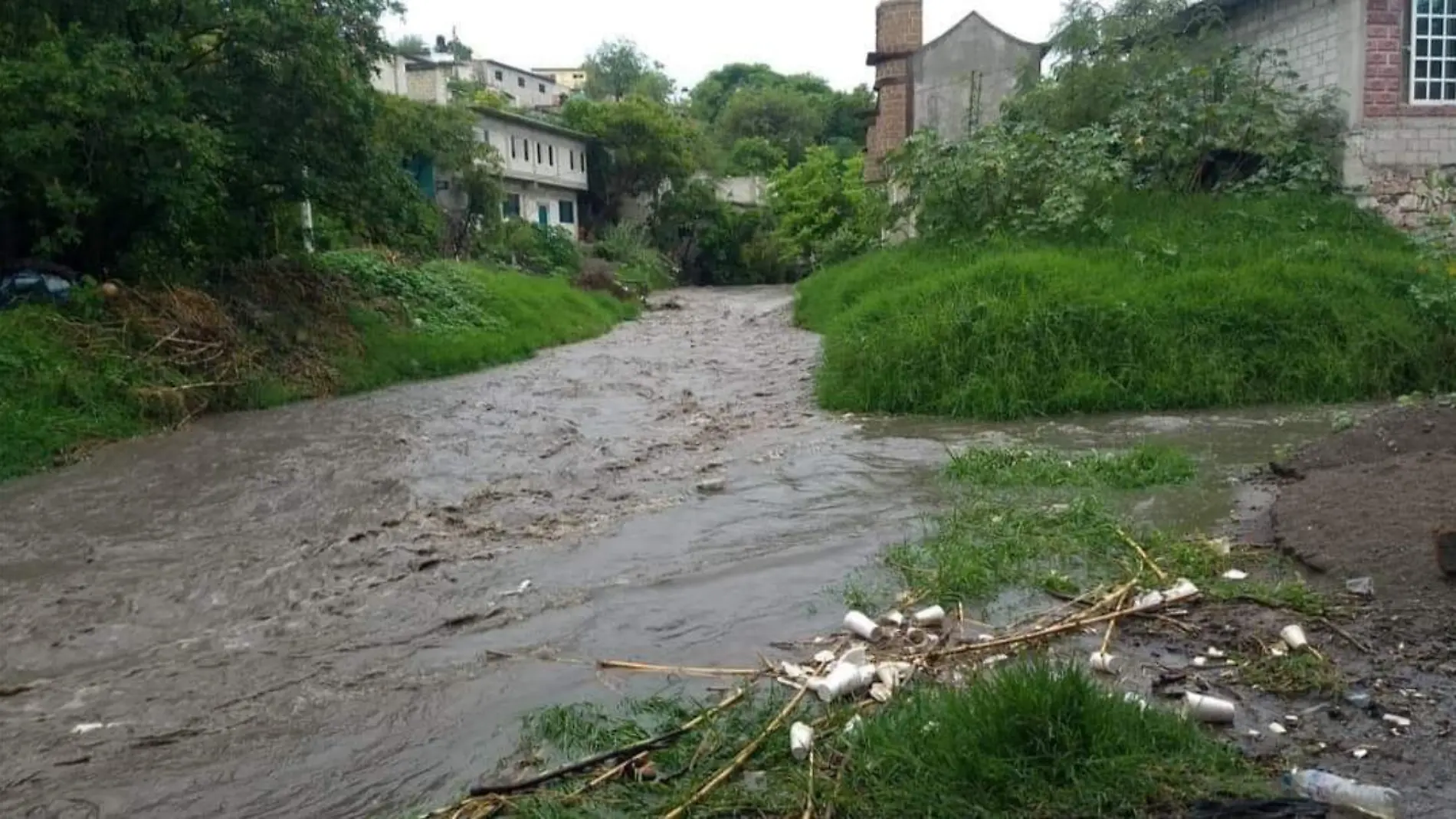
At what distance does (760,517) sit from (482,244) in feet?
79.4

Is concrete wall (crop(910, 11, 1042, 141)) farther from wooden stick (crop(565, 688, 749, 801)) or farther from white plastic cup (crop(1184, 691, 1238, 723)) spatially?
white plastic cup (crop(1184, 691, 1238, 723))

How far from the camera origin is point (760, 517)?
754 cm

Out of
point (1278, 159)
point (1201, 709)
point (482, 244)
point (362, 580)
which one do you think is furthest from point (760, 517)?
point (482, 244)

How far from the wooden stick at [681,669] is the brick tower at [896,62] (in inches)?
885

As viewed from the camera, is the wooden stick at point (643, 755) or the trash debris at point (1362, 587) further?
the trash debris at point (1362, 587)

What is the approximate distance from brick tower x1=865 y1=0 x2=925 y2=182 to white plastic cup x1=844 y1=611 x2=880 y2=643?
22151 millimetres

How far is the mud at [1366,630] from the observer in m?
3.58

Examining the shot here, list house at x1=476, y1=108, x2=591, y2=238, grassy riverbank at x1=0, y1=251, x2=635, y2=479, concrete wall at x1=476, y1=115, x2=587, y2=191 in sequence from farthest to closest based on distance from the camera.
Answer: house at x1=476, y1=108, x2=591, y2=238, concrete wall at x1=476, y1=115, x2=587, y2=191, grassy riverbank at x1=0, y1=251, x2=635, y2=479

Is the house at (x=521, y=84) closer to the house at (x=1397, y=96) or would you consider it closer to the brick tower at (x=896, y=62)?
the brick tower at (x=896, y=62)

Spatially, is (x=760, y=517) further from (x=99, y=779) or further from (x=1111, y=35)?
(x=1111, y=35)

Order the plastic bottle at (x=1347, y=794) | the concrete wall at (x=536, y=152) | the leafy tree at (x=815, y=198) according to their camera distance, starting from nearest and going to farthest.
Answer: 1. the plastic bottle at (x=1347, y=794)
2. the concrete wall at (x=536, y=152)
3. the leafy tree at (x=815, y=198)

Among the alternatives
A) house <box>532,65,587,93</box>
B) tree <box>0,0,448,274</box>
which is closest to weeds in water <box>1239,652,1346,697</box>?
tree <box>0,0,448,274</box>

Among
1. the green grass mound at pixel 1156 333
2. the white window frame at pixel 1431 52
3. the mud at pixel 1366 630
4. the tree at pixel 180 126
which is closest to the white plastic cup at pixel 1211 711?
the mud at pixel 1366 630

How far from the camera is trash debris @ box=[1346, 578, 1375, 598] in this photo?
16.4ft
